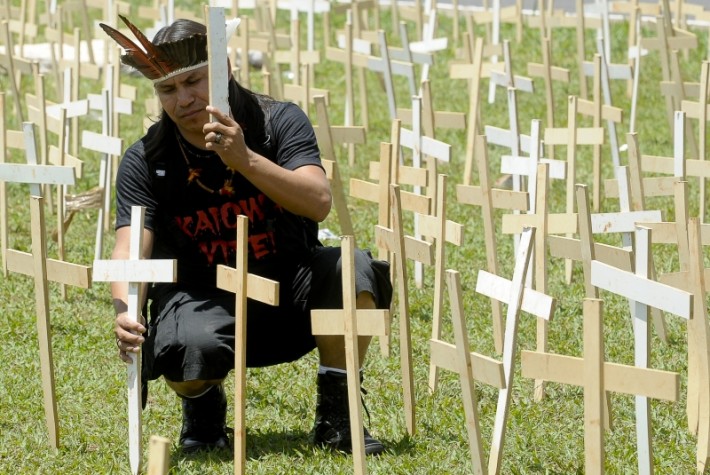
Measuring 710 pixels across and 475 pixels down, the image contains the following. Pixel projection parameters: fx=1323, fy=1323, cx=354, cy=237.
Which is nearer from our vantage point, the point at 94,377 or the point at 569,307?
the point at 94,377

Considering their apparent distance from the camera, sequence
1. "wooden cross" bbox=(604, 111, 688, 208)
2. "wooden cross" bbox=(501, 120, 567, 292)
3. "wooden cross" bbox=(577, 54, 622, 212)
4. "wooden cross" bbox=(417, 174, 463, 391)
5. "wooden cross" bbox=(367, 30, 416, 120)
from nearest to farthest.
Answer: "wooden cross" bbox=(417, 174, 463, 391), "wooden cross" bbox=(604, 111, 688, 208), "wooden cross" bbox=(501, 120, 567, 292), "wooden cross" bbox=(577, 54, 622, 212), "wooden cross" bbox=(367, 30, 416, 120)

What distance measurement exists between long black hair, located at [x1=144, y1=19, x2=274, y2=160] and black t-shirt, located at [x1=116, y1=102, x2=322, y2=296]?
0.02m

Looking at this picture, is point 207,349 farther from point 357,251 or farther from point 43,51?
point 43,51

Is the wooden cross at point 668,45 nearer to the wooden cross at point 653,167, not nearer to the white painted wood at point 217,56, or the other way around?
the wooden cross at point 653,167

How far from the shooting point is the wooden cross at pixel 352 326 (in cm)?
358

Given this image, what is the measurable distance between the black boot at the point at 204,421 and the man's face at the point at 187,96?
86cm

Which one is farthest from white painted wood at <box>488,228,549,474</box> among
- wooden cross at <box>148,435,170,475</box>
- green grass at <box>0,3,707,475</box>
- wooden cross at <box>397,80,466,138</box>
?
wooden cross at <box>397,80,466,138</box>

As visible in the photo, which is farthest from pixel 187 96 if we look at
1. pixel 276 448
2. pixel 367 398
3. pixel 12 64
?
pixel 12 64

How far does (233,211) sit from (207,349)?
1.56ft

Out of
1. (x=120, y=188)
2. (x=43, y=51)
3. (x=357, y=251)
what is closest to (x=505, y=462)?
(x=357, y=251)

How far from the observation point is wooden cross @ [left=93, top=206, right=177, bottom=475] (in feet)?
12.4

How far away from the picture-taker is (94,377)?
5082mm

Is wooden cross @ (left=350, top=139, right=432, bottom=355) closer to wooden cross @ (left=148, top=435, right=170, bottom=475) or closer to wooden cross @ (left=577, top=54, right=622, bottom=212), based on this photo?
wooden cross @ (left=577, top=54, right=622, bottom=212)

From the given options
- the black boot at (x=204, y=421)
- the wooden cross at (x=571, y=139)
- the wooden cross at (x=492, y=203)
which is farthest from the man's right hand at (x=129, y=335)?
the wooden cross at (x=571, y=139)
